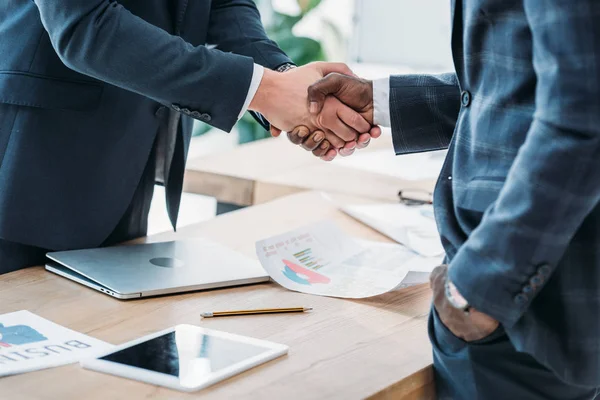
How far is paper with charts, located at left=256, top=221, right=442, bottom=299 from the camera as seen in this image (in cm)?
137

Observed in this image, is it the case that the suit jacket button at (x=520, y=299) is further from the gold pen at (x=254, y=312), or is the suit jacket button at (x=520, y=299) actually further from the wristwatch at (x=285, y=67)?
the wristwatch at (x=285, y=67)

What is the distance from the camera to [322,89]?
1.66 m

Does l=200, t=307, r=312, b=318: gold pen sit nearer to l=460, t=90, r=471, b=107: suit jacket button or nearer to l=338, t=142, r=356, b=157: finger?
l=460, t=90, r=471, b=107: suit jacket button

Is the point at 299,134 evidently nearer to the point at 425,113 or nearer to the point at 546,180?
the point at 425,113

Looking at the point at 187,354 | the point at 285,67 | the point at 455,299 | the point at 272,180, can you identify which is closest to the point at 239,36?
the point at 285,67

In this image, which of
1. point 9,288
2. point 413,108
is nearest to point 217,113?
point 413,108

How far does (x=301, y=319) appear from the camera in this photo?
4.08ft

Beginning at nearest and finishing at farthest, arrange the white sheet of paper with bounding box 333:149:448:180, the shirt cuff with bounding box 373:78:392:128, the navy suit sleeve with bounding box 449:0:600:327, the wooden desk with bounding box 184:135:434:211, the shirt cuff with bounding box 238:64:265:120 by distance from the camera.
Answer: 1. the navy suit sleeve with bounding box 449:0:600:327
2. the shirt cuff with bounding box 238:64:265:120
3. the shirt cuff with bounding box 373:78:392:128
4. the wooden desk with bounding box 184:135:434:211
5. the white sheet of paper with bounding box 333:149:448:180

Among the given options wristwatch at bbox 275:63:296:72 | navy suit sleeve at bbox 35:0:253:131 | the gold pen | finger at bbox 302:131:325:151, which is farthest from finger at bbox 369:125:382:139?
the gold pen

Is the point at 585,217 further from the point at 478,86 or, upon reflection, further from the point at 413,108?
the point at 413,108

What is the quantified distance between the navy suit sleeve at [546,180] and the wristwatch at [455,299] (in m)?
0.02

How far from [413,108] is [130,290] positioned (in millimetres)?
535

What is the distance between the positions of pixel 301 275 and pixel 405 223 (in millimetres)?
410

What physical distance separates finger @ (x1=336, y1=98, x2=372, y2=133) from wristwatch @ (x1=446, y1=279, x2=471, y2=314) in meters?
0.76
